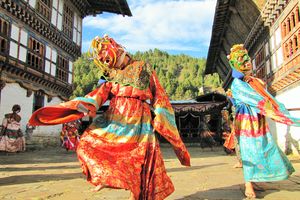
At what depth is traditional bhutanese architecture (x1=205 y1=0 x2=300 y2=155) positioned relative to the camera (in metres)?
11.1

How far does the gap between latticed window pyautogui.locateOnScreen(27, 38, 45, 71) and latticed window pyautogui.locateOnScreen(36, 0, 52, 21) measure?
65.4 inches

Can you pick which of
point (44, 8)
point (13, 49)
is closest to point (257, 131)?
point (13, 49)

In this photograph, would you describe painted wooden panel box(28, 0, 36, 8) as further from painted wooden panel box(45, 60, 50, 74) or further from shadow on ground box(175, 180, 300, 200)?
shadow on ground box(175, 180, 300, 200)

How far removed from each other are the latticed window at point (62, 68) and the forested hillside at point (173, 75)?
45.5 metres

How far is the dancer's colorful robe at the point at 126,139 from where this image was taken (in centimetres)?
274

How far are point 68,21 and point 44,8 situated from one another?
128 inches

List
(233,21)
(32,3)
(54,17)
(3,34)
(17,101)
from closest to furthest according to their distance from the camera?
(3,34)
(17,101)
(32,3)
(233,21)
(54,17)

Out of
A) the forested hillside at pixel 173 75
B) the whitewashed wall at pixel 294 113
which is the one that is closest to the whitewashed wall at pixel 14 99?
the whitewashed wall at pixel 294 113

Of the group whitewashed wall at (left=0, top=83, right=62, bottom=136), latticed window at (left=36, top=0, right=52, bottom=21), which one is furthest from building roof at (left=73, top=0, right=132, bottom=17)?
whitewashed wall at (left=0, top=83, right=62, bottom=136)

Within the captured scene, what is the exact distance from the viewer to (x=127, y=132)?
295 centimetres

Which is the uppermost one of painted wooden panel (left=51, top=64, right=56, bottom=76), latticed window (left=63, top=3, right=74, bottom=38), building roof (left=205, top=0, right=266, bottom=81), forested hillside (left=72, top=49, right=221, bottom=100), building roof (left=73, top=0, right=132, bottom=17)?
forested hillside (left=72, top=49, right=221, bottom=100)

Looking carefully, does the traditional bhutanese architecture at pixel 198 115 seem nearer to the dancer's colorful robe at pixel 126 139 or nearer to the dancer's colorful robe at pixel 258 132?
the dancer's colorful robe at pixel 258 132

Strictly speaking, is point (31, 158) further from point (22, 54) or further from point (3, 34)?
point (22, 54)

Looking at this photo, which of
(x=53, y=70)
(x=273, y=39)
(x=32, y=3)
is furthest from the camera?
(x=53, y=70)
